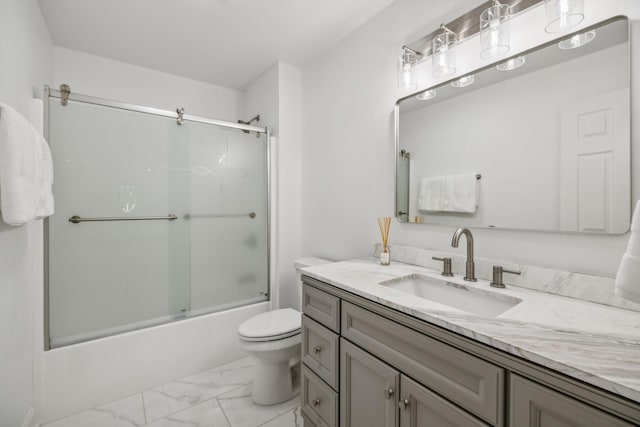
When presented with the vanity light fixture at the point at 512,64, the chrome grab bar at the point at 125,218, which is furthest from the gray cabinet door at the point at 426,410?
the chrome grab bar at the point at 125,218

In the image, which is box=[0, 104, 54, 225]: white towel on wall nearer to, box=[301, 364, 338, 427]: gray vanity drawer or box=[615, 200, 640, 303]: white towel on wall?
box=[301, 364, 338, 427]: gray vanity drawer

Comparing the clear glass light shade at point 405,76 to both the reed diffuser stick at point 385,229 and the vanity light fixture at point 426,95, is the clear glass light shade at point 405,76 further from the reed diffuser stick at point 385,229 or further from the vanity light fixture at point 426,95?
the reed diffuser stick at point 385,229

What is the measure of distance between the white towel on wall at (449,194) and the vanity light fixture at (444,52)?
0.53 meters

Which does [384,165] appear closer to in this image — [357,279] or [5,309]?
[357,279]

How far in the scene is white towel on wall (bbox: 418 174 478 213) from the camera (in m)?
1.33

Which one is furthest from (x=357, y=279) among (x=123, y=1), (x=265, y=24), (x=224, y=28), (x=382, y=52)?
(x=123, y=1)

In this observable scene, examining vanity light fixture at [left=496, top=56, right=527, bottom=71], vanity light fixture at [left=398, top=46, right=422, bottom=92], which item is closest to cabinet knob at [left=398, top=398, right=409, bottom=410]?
vanity light fixture at [left=496, top=56, right=527, bottom=71]

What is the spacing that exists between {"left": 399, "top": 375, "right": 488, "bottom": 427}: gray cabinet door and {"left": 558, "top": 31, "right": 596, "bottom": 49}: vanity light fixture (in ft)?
4.24

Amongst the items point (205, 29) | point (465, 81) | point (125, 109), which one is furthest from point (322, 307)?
point (205, 29)

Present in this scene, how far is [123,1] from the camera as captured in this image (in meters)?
1.69

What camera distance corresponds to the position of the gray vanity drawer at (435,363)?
0.70 m

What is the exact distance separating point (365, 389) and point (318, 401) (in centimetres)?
37

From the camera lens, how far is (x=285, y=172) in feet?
8.07

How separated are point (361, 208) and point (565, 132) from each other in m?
1.10
